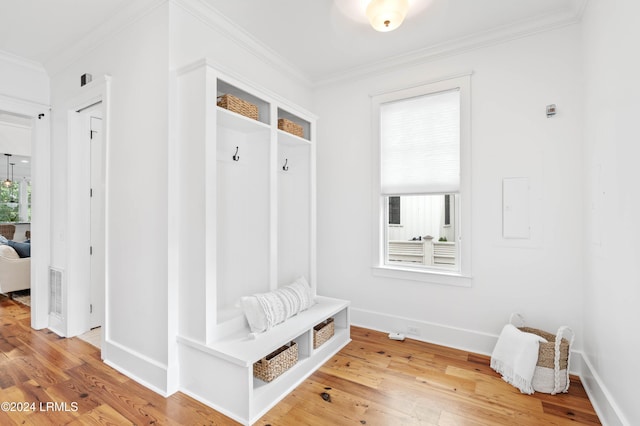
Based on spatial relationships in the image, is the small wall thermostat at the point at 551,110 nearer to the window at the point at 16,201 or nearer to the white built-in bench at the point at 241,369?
the white built-in bench at the point at 241,369

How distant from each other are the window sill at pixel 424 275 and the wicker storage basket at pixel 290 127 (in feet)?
5.33

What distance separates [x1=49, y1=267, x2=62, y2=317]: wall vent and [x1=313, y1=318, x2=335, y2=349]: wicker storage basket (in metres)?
2.68

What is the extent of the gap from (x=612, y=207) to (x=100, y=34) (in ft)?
12.9

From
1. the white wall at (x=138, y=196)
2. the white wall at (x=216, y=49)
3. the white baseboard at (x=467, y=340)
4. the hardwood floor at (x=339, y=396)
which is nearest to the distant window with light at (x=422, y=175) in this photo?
the white baseboard at (x=467, y=340)

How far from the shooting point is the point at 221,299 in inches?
104

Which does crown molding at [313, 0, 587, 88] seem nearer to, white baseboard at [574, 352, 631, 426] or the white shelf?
the white shelf

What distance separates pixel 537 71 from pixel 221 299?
323cm

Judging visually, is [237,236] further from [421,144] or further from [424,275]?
[421,144]

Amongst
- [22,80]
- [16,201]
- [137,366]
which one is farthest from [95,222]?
[16,201]

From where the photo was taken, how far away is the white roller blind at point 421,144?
3012 mm

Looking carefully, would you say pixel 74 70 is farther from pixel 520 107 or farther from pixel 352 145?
pixel 520 107

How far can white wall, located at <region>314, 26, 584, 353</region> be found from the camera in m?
2.52

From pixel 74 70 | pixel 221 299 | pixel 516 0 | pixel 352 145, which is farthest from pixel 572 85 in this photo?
pixel 74 70

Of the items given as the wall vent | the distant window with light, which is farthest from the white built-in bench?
the wall vent
